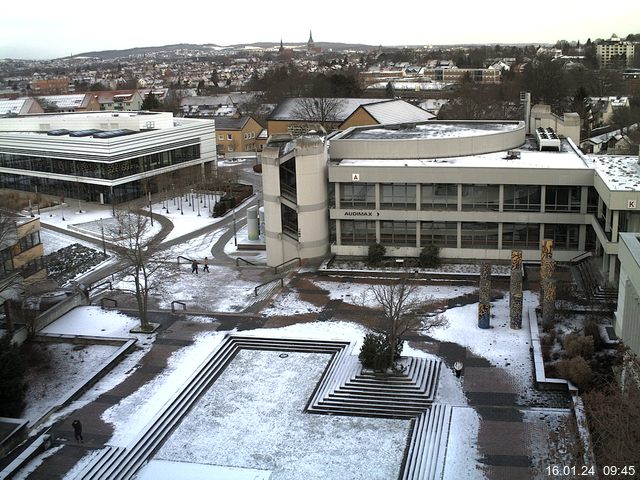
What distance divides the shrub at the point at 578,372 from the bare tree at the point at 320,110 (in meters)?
60.7

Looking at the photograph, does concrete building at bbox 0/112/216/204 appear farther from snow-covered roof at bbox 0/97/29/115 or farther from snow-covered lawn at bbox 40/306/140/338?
snow-covered roof at bbox 0/97/29/115

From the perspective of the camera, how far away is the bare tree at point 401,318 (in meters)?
29.7

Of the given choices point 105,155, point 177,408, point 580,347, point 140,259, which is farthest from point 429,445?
point 105,155

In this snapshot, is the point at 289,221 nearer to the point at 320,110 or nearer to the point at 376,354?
the point at 376,354

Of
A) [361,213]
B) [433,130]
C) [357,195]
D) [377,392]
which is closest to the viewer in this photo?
[377,392]

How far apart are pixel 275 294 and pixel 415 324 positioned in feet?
34.6

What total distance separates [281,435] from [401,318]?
798cm

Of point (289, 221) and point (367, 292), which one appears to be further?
point (289, 221)

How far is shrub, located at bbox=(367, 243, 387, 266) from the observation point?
143 ft

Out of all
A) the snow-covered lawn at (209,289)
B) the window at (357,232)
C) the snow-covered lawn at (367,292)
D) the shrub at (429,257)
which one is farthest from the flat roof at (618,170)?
the snow-covered lawn at (209,289)

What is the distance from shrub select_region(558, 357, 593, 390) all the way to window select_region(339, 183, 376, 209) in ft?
64.0

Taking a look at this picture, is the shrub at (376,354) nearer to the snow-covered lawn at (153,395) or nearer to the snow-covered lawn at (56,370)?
the snow-covered lawn at (153,395)

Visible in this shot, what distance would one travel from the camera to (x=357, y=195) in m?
44.8

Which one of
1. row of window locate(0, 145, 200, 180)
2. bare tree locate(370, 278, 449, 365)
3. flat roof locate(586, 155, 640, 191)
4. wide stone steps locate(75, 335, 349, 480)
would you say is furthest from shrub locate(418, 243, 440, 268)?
row of window locate(0, 145, 200, 180)
